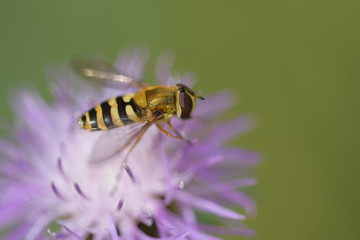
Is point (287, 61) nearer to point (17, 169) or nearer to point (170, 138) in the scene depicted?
point (170, 138)

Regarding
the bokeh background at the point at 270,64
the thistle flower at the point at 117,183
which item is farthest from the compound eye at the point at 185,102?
the bokeh background at the point at 270,64

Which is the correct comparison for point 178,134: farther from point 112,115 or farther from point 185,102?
point 112,115

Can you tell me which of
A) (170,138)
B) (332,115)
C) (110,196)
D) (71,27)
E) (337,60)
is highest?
(71,27)

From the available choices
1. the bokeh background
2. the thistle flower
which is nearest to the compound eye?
the thistle flower

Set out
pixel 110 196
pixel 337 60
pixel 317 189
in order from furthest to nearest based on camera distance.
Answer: pixel 337 60 → pixel 317 189 → pixel 110 196

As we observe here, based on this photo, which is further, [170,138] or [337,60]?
[337,60]

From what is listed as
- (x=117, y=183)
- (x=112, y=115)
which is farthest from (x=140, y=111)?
(x=117, y=183)

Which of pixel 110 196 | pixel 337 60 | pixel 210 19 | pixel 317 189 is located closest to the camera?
pixel 110 196

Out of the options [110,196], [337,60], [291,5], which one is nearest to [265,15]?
[291,5]
